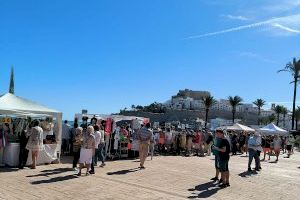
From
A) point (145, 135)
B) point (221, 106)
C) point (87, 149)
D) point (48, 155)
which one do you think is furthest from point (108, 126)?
point (221, 106)

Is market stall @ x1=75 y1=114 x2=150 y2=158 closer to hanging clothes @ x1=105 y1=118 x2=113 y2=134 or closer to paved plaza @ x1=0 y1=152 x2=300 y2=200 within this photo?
hanging clothes @ x1=105 y1=118 x2=113 y2=134

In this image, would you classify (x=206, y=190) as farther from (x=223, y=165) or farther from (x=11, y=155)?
(x=11, y=155)

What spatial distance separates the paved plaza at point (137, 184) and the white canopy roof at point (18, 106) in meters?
2.03

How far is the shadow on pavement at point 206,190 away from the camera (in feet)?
35.0

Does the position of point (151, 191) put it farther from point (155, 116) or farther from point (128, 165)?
point (155, 116)

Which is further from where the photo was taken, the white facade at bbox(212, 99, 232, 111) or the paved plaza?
the white facade at bbox(212, 99, 232, 111)

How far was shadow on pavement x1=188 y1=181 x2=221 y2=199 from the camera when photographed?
35.0ft

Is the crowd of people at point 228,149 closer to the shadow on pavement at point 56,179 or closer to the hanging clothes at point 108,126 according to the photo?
the shadow on pavement at point 56,179

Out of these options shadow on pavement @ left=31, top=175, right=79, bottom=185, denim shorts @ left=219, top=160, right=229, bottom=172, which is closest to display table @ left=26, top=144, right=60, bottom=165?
shadow on pavement @ left=31, top=175, right=79, bottom=185

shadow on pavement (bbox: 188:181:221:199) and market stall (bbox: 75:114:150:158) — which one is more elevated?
market stall (bbox: 75:114:150:158)

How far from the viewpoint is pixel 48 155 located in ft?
48.7

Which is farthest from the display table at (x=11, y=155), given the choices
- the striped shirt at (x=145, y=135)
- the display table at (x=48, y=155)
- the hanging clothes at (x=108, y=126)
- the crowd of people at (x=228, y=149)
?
the crowd of people at (x=228, y=149)

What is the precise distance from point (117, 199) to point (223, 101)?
5337 inches

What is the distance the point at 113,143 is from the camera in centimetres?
1850
